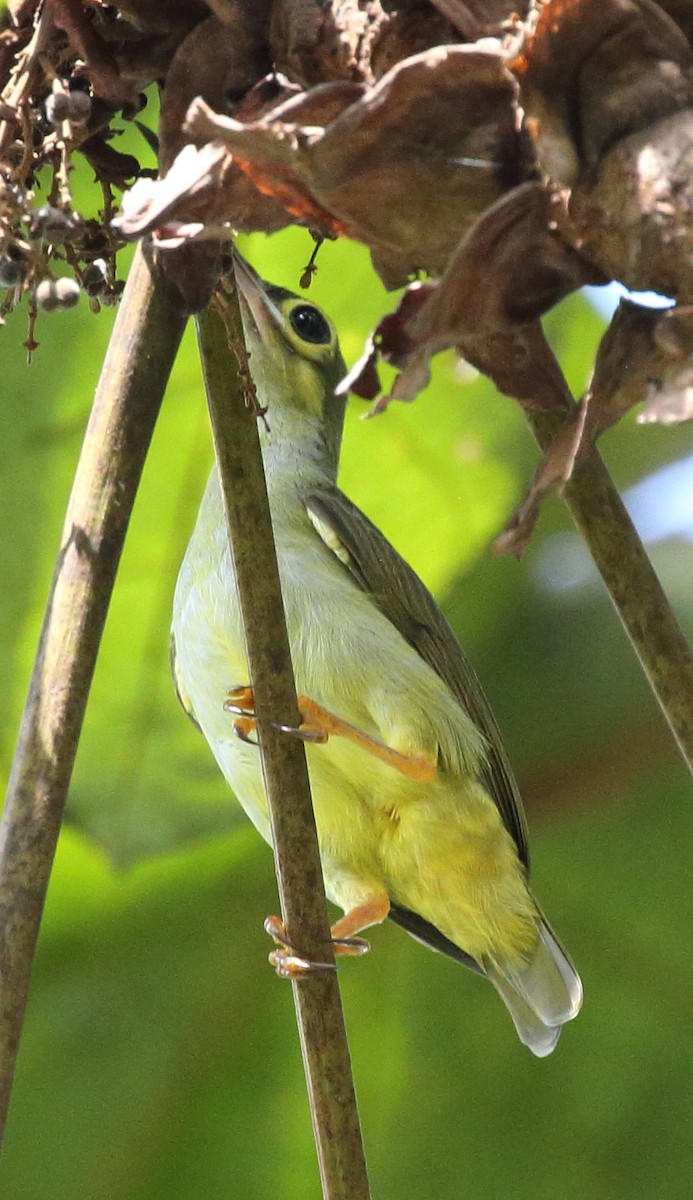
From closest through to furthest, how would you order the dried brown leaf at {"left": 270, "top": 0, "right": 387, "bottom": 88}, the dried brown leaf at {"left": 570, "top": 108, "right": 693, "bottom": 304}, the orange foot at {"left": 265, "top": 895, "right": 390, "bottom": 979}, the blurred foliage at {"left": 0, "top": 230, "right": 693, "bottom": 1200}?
the dried brown leaf at {"left": 570, "top": 108, "right": 693, "bottom": 304} → the dried brown leaf at {"left": 270, "top": 0, "right": 387, "bottom": 88} → the orange foot at {"left": 265, "top": 895, "right": 390, "bottom": 979} → the blurred foliage at {"left": 0, "top": 230, "right": 693, "bottom": 1200}

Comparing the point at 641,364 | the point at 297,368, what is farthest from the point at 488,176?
the point at 297,368

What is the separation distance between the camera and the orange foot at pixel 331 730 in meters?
2.52

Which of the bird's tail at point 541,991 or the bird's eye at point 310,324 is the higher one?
the bird's eye at point 310,324

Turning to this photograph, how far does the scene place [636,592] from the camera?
1.58 metres

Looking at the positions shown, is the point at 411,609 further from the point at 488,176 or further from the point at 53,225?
the point at 488,176

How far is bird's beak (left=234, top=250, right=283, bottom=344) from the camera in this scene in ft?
9.10

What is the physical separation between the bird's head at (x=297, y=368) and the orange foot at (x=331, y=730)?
80 cm

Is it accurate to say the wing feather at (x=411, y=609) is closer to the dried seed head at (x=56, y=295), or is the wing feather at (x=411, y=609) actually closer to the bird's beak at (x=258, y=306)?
the bird's beak at (x=258, y=306)

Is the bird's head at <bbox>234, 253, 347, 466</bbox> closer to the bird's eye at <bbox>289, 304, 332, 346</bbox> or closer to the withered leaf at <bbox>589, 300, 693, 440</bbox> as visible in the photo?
the bird's eye at <bbox>289, 304, 332, 346</bbox>

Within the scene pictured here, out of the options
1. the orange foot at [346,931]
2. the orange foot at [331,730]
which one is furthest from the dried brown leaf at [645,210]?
the orange foot at [331,730]

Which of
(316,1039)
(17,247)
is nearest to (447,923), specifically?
(316,1039)

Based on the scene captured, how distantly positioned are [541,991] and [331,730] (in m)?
0.75

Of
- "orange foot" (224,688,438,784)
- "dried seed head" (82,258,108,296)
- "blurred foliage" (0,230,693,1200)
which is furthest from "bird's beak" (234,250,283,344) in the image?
"dried seed head" (82,258,108,296)

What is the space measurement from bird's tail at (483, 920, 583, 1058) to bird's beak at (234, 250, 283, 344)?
143 cm
